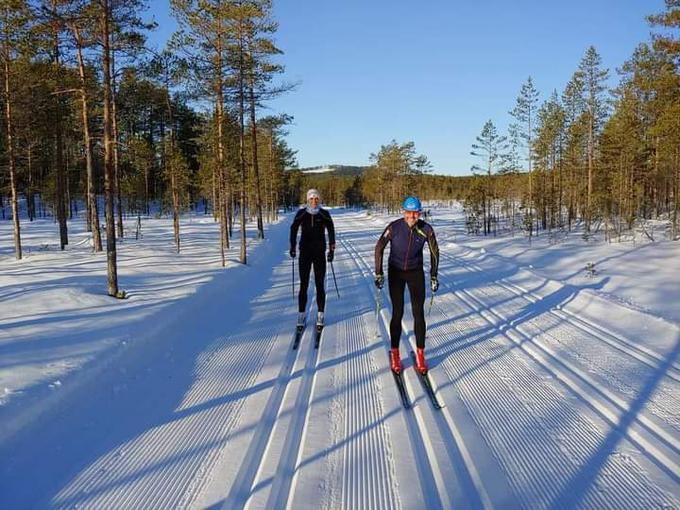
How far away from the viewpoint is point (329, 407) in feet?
15.0

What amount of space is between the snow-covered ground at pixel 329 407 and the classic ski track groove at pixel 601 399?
2 cm

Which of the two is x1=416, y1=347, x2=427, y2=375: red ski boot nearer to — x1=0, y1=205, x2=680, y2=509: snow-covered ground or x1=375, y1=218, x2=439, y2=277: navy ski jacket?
x1=0, y1=205, x2=680, y2=509: snow-covered ground

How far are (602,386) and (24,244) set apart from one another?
97.4ft

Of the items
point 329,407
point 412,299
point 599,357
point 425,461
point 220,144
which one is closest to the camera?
point 425,461

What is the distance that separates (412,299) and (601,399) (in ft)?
7.67

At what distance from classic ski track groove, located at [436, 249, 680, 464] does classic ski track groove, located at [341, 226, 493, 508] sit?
1.52 meters

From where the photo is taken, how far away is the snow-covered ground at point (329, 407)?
10.7 feet

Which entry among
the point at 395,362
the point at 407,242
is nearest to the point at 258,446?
the point at 395,362

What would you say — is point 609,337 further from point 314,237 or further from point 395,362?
point 314,237

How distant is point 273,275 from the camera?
13.8 metres

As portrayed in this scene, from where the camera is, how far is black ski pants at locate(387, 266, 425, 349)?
5.54 meters

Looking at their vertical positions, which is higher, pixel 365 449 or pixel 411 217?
pixel 411 217

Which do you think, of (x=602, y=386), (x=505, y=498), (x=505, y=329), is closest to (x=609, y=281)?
(x=505, y=329)

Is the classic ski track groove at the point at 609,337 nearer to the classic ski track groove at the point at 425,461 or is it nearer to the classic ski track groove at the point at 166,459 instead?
the classic ski track groove at the point at 425,461
